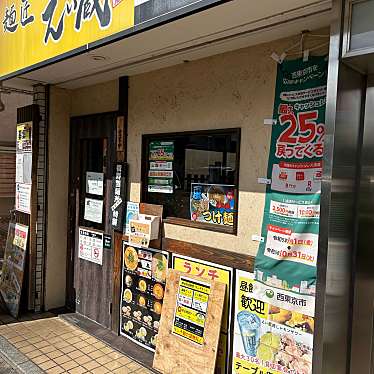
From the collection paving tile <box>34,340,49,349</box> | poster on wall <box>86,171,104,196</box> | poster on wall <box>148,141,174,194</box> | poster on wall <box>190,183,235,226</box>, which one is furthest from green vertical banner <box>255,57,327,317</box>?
paving tile <box>34,340,49,349</box>

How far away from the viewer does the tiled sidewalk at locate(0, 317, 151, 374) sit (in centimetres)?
423

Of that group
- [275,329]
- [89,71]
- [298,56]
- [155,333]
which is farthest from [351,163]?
[89,71]

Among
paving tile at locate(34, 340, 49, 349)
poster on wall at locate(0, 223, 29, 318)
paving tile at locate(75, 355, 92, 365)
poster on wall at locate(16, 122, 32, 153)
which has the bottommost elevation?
paving tile at locate(34, 340, 49, 349)

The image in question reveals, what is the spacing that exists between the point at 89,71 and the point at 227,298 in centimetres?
317

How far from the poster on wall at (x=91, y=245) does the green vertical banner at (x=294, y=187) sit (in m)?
2.66

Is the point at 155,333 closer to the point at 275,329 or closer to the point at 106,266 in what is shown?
the point at 106,266

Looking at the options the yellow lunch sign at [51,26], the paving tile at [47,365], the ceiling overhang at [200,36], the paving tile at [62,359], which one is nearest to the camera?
the ceiling overhang at [200,36]

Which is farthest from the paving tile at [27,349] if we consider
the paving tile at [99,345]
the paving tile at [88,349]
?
the paving tile at [99,345]

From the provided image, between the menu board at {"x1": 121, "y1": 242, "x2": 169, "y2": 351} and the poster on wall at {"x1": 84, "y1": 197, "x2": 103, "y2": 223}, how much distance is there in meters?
0.73

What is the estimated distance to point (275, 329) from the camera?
128 inches

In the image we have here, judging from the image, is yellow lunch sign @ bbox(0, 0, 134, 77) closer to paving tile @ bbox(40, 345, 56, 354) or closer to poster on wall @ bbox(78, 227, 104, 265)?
poster on wall @ bbox(78, 227, 104, 265)

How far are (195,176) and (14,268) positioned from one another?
11.7 feet

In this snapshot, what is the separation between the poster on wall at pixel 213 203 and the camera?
3.76 meters

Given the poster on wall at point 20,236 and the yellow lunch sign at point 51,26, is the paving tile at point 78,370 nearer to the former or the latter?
the poster on wall at point 20,236
